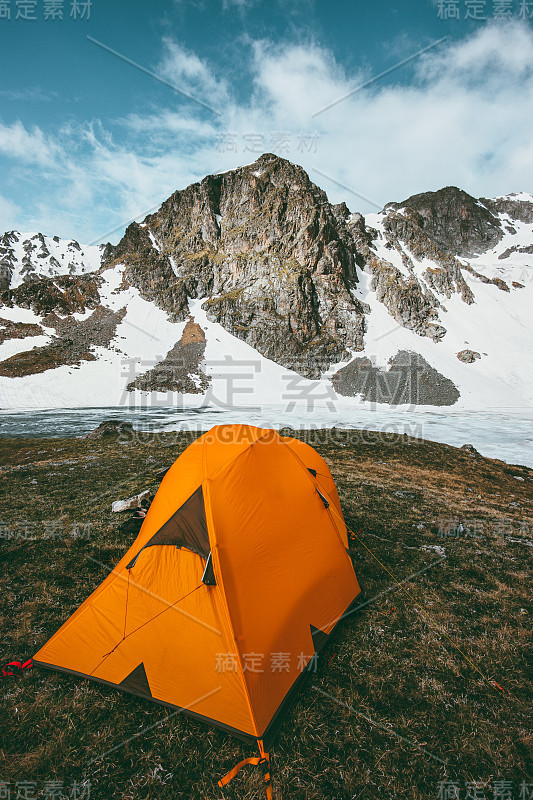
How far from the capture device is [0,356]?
60.0m

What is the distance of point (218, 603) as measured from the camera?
Result: 4.32 metres

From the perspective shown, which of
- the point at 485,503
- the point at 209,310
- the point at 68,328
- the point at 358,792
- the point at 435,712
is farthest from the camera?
the point at 209,310

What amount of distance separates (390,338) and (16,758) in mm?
79362

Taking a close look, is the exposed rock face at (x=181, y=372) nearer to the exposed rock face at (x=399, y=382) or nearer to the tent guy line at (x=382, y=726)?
the exposed rock face at (x=399, y=382)

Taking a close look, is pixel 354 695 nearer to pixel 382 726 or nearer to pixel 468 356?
pixel 382 726

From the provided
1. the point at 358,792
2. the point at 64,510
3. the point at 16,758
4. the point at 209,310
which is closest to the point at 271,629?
the point at 358,792

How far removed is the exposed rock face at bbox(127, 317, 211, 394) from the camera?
57906mm

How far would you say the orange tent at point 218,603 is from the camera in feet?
13.4

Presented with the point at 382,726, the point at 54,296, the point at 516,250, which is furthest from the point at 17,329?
the point at 516,250

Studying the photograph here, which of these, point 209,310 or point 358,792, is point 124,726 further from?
point 209,310

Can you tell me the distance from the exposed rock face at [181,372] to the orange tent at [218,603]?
53436mm

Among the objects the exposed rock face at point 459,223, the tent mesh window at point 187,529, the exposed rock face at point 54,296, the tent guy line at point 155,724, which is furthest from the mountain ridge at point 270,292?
the tent guy line at point 155,724

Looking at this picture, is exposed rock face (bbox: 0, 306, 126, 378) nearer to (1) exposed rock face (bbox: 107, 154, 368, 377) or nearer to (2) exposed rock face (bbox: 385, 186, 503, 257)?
(1) exposed rock face (bbox: 107, 154, 368, 377)

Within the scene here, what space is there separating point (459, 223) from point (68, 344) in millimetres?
165997
